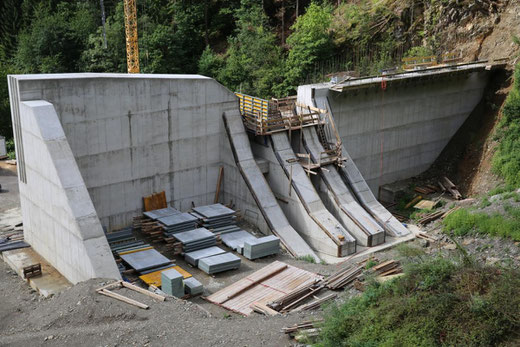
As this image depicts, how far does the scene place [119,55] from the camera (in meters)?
49.6

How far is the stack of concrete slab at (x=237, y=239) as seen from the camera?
74.0 feet

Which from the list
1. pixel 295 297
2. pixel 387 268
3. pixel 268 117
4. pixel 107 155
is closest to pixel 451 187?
pixel 268 117

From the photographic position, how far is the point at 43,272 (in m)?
20.2

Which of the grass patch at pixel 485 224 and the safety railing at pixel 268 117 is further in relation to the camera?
the safety railing at pixel 268 117

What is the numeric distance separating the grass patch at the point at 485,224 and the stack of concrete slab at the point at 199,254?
10.1 m

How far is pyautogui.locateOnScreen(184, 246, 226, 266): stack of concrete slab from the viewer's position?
69.5 ft

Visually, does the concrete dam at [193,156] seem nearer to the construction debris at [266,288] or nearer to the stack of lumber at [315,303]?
the construction debris at [266,288]

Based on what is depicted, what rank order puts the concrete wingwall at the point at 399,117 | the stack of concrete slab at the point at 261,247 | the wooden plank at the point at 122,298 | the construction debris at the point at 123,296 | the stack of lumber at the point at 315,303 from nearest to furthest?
the wooden plank at the point at 122,298 < the construction debris at the point at 123,296 < the stack of lumber at the point at 315,303 < the stack of concrete slab at the point at 261,247 < the concrete wingwall at the point at 399,117

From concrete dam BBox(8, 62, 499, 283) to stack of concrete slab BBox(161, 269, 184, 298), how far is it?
1.73 metres

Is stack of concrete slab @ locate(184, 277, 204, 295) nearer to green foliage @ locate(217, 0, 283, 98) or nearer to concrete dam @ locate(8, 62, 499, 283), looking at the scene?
concrete dam @ locate(8, 62, 499, 283)

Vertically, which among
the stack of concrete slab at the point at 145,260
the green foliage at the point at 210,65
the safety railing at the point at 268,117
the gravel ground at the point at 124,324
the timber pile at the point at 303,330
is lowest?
the stack of concrete slab at the point at 145,260

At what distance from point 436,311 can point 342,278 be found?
252 inches

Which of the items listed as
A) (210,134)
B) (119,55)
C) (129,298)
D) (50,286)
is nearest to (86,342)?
(129,298)

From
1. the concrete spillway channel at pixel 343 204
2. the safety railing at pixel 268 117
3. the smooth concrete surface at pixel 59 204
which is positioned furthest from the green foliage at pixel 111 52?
the smooth concrete surface at pixel 59 204
